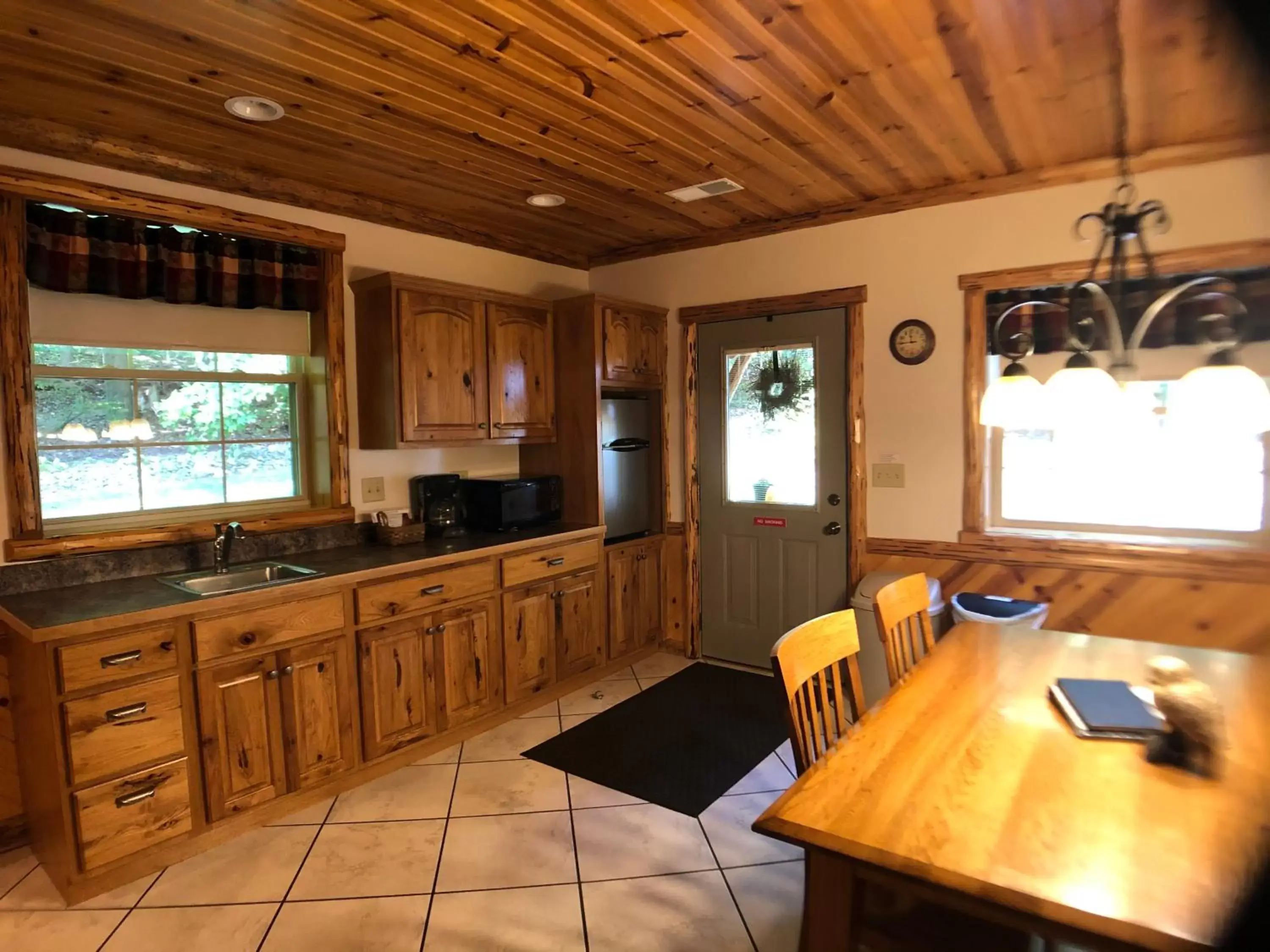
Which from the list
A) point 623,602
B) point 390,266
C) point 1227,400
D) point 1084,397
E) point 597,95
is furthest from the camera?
point 623,602

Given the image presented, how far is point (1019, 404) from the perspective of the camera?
5.51 feet

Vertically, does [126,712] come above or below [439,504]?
below

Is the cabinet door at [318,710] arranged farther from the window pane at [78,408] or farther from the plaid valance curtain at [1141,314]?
the plaid valance curtain at [1141,314]

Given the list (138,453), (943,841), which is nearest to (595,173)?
(138,453)

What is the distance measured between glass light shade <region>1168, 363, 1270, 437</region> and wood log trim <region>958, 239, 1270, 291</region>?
146 cm

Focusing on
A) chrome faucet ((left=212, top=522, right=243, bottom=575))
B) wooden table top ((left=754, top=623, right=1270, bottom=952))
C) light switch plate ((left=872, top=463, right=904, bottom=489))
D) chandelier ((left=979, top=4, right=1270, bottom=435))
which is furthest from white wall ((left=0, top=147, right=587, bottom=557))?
chandelier ((left=979, top=4, right=1270, bottom=435))

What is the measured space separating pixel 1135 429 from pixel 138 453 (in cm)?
330

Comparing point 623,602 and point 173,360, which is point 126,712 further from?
point 623,602

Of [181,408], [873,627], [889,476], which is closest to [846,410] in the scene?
[889,476]

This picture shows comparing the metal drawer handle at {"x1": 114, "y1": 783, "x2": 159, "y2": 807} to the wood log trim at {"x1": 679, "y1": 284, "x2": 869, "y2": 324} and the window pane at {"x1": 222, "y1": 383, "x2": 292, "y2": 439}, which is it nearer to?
the window pane at {"x1": 222, "y1": 383, "x2": 292, "y2": 439}

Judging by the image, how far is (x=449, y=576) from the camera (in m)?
3.24

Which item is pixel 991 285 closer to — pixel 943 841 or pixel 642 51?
pixel 642 51

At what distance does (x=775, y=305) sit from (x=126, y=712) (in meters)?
3.24

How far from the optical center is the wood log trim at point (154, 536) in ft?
8.48
